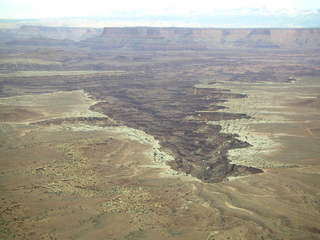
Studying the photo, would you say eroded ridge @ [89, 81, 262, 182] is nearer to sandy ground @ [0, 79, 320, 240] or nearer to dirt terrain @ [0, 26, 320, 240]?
dirt terrain @ [0, 26, 320, 240]

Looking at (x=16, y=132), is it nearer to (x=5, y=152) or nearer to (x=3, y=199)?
(x=5, y=152)

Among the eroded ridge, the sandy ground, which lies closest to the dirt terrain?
the sandy ground

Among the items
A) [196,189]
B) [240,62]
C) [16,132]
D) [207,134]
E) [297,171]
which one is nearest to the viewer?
[196,189]

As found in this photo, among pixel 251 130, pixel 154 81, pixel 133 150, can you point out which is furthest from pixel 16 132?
pixel 154 81

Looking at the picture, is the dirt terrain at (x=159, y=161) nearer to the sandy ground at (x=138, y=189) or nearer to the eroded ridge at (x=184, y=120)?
the sandy ground at (x=138, y=189)

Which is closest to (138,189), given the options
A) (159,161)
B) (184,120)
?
(159,161)

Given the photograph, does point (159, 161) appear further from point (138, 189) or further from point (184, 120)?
point (184, 120)

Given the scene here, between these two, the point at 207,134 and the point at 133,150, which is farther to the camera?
the point at 207,134
